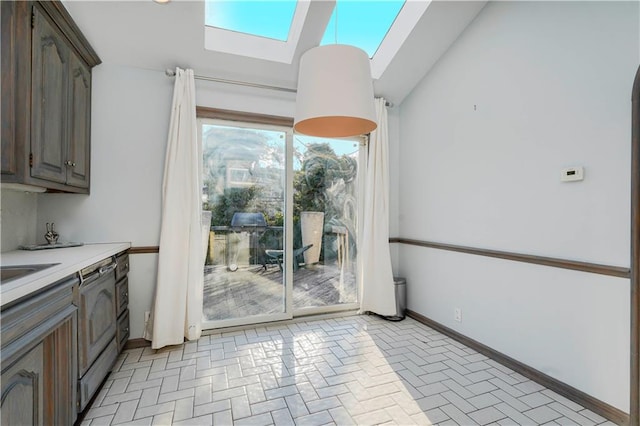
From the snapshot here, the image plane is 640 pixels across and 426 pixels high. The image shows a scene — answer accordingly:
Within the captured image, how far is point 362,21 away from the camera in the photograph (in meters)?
3.01

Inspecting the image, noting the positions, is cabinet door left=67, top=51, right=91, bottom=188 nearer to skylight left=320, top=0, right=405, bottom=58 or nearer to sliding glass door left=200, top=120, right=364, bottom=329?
sliding glass door left=200, top=120, right=364, bottom=329

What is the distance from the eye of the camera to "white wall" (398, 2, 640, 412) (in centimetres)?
184

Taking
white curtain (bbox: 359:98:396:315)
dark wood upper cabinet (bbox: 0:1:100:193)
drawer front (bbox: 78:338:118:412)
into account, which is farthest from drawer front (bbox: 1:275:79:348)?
white curtain (bbox: 359:98:396:315)

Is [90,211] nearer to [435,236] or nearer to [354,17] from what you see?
[354,17]

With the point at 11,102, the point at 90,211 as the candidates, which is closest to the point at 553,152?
the point at 11,102

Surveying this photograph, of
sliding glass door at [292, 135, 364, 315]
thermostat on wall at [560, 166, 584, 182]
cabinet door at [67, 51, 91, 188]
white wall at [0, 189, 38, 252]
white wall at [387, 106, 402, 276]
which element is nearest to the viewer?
thermostat on wall at [560, 166, 584, 182]

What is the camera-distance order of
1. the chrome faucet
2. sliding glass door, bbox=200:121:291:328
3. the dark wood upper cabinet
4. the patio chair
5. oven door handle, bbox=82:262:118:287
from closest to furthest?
the dark wood upper cabinet < oven door handle, bbox=82:262:118:287 < the chrome faucet < sliding glass door, bbox=200:121:291:328 < the patio chair

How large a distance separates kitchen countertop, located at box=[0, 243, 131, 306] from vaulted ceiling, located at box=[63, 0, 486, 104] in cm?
170

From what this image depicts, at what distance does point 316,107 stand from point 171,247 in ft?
6.35

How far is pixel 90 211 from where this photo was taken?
2.68 meters

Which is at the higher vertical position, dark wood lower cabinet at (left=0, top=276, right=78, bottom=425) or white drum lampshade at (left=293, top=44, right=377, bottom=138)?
white drum lampshade at (left=293, top=44, right=377, bottom=138)

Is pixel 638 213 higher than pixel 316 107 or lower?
lower

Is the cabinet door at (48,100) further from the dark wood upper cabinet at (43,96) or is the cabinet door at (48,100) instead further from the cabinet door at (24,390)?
the cabinet door at (24,390)

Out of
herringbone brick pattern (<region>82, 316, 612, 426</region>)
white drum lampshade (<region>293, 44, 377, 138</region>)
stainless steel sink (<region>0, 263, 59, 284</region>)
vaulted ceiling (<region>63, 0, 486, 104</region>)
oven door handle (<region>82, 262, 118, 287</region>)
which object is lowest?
herringbone brick pattern (<region>82, 316, 612, 426</region>)
